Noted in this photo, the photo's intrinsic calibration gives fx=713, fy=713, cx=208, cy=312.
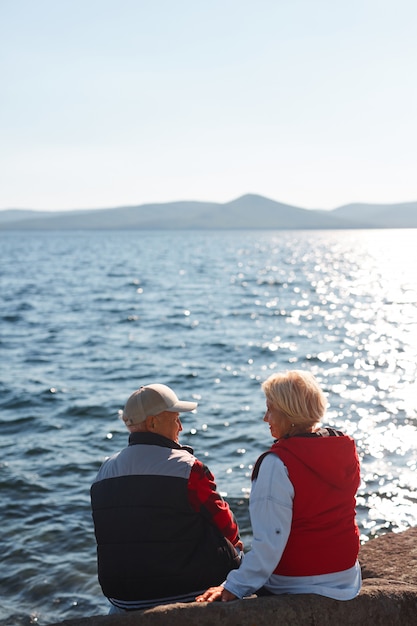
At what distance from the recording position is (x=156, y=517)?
4363 mm

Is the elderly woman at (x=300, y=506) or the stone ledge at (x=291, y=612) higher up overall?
the elderly woman at (x=300, y=506)

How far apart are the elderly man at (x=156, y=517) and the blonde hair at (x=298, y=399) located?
0.72 metres

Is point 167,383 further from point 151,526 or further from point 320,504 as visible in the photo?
point 320,504

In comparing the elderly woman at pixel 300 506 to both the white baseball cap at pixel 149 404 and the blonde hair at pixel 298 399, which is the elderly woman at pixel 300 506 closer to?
the blonde hair at pixel 298 399

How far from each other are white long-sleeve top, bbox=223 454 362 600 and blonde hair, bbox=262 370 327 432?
0.27 metres

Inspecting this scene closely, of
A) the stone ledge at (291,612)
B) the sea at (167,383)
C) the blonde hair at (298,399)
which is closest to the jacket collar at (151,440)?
the blonde hair at (298,399)

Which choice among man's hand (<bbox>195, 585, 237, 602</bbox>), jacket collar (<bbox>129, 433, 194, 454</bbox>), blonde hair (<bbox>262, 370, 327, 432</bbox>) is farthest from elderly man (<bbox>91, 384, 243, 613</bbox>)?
blonde hair (<bbox>262, 370, 327, 432</bbox>)

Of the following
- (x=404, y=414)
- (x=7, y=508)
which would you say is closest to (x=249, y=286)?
(x=404, y=414)

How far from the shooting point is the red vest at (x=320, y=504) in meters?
4.00

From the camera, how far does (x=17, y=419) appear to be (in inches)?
587

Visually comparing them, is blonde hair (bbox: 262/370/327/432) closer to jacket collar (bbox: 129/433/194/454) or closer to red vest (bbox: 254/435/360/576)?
red vest (bbox: 254/435/360/576)

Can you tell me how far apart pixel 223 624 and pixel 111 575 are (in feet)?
2.75

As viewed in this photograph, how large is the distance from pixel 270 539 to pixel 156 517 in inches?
29.5

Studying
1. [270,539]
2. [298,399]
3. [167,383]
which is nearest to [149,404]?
[298,399]
